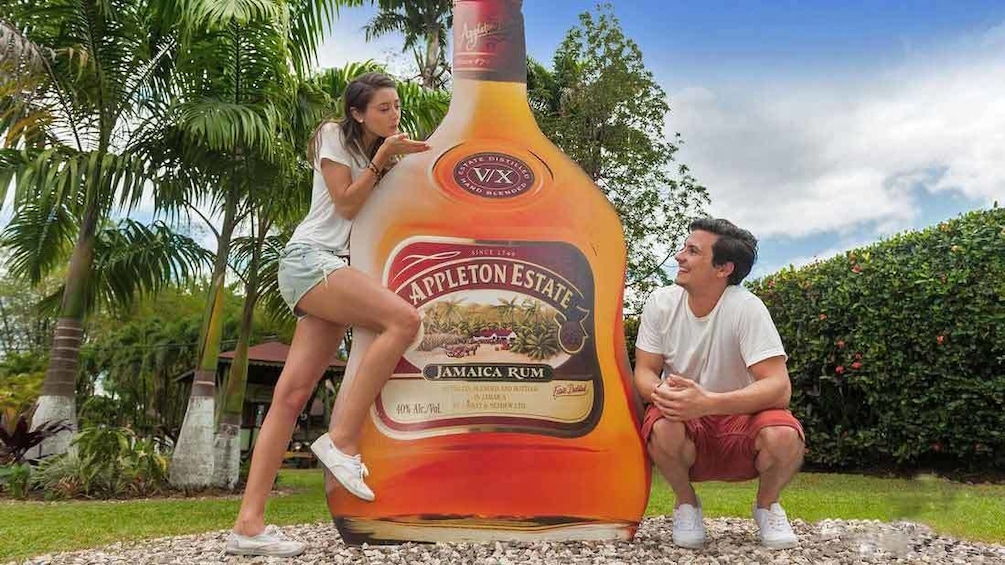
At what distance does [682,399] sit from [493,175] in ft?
4.69

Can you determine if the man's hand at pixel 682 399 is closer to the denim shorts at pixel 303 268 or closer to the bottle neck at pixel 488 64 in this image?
the denim shorts at pixel 303 268

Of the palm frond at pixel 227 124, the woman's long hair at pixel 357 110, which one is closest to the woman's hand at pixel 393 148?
the woman's long hair at pixel 357 110

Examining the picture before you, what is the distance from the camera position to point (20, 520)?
6676mm

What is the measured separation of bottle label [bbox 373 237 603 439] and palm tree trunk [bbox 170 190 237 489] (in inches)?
233

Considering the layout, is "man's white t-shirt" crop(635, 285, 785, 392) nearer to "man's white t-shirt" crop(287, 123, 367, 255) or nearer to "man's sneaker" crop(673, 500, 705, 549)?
"man's sneaker" crop(673, 500, 705, 549)

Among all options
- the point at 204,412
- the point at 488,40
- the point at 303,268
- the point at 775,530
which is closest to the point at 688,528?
the point at 775,530

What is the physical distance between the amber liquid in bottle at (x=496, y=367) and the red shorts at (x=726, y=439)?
28 centimetres

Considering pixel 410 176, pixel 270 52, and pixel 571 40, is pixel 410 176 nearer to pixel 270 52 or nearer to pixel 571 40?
pixel 270 52

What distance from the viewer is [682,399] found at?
3596 mm

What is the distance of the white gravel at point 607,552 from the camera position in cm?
352

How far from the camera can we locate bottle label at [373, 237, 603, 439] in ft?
12.6

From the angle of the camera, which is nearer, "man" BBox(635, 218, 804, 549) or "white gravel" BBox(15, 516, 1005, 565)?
"white gravel" BBox(15, 516, 1005, 565)

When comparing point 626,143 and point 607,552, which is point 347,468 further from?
point 626,143

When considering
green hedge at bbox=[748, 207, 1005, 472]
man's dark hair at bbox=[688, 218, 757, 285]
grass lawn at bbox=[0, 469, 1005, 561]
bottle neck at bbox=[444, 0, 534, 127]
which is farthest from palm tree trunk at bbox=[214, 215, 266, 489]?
man's dark hair at bbox=[688, 218, 757, 285]
